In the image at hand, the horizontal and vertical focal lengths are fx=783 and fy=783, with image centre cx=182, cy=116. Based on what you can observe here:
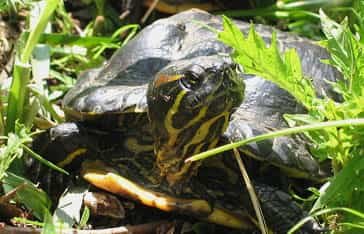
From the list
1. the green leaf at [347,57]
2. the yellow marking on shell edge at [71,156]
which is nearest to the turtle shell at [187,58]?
the yellow marking on shell edge at [71,156]

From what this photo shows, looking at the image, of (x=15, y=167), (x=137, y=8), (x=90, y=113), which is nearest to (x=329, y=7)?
(x=137, y=8)

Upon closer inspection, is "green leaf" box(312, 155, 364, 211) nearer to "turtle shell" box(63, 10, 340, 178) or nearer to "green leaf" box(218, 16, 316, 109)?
"green leaf" box(218, 16, 316, 109)

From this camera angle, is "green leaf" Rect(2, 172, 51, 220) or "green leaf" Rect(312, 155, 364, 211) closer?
"green leaf" Rect(312, 155, 364, 211)

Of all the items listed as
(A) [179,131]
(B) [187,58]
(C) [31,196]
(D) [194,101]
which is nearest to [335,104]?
(D) [194,101]

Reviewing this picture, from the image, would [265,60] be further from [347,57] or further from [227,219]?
[227,219]

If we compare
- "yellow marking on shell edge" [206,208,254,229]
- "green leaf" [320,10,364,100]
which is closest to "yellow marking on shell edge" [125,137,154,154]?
"yellow marking on shell edge" [206,208,254,229]

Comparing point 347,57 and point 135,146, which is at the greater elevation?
point 347,57

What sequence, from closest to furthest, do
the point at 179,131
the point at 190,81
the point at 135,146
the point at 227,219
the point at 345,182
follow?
the point at 345,182
the point at 190,81
the point at 179,131
the point at 227,219
the point at 135,146
